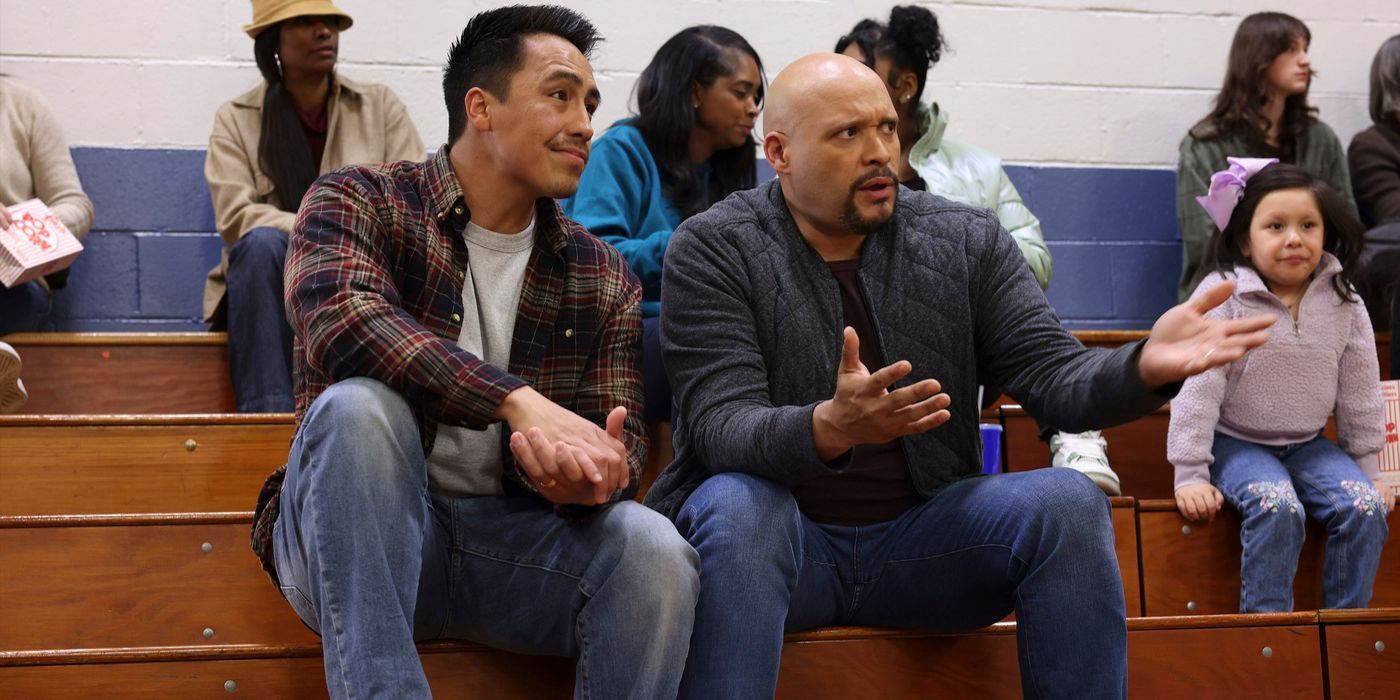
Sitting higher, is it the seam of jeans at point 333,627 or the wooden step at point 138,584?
the seam of jeans at point 333,627

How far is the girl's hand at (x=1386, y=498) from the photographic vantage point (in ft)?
7.11

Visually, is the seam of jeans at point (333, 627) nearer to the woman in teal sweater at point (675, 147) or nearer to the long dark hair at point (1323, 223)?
the woman in teal sweater at point (675, 147)

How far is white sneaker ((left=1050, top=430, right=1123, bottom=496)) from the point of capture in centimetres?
212

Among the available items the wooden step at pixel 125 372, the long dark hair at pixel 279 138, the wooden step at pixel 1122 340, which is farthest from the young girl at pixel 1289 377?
the long dark hair at pixel 279 138

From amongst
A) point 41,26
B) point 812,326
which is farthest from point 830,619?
point 41,26

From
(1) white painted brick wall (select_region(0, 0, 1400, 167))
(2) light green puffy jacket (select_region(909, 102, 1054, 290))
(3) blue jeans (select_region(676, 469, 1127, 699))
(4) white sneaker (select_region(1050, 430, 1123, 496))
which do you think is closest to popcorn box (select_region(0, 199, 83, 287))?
(1) white painted brick wall (select_region(0, 0, 1400, 167))

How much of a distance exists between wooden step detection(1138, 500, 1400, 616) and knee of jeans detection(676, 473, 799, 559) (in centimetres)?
83

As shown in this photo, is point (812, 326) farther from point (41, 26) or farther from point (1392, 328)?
point (41, 26)

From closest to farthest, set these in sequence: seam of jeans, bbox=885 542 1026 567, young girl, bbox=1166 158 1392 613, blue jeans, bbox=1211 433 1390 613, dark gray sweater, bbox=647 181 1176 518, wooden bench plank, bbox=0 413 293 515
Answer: seam of jeans, bbox=885 542 1026 567 < dark gray sweater, bbox=647 181 1176 518 < wooden bench plank, bbox=0 413 293 515 < blue jeans, bbox=1211 433 1390 613 < young girl, bbox=1166 158 1392 613

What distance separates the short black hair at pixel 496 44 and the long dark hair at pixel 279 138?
1063mm

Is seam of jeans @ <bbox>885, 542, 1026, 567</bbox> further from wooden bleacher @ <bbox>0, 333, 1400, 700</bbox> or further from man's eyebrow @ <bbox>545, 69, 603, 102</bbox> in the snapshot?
man's eyebrow @ <bbox>545, 69, 603, 102</bbox>

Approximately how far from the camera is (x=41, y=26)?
9.14ft

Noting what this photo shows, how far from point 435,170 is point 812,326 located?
0.49 metres

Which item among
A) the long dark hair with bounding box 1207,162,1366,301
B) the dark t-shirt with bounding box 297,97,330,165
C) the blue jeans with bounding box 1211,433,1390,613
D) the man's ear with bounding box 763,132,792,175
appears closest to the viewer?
the man's ear with bounding box 763,132,792,175
